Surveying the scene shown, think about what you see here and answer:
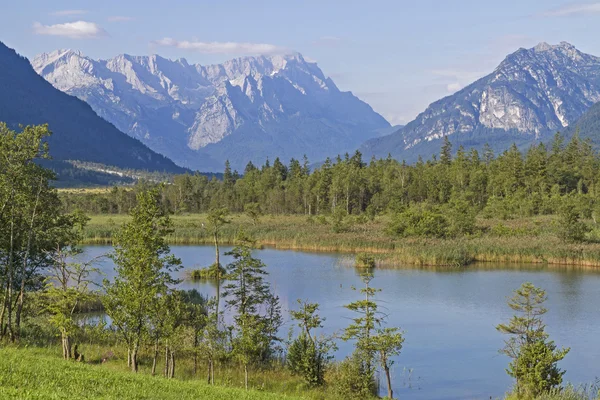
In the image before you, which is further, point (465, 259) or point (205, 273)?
point (465, 259)

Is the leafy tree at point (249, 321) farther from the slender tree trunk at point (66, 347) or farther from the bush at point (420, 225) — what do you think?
the bush at point (420, 225)

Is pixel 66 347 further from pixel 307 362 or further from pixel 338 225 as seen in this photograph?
pixel 338 225

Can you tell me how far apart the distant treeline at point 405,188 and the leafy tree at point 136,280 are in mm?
72463

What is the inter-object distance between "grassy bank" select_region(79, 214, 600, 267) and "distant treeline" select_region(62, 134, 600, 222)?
10.1 meters

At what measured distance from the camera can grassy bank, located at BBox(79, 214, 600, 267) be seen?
214 feet

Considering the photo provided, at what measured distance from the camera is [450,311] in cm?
4531

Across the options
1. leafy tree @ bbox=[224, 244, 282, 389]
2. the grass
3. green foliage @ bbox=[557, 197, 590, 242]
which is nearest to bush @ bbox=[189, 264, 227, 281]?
leafy tree @ bbox=[224, 244, 282, 389]

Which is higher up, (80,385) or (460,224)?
(460,224)

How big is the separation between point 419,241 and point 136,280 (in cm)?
5195

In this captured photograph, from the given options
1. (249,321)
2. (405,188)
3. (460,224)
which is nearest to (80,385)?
(249,321)

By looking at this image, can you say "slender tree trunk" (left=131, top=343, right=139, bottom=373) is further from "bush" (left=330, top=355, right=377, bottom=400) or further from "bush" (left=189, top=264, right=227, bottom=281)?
"bush" (left=189, top=264, right=227, bottom=281)

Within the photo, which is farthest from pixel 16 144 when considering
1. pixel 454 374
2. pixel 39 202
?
pixel 454 374

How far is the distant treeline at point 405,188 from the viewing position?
108m

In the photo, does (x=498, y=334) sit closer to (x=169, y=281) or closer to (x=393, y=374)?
(x=393, y=374)
